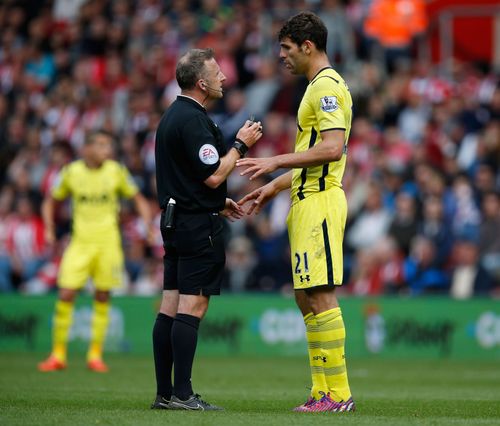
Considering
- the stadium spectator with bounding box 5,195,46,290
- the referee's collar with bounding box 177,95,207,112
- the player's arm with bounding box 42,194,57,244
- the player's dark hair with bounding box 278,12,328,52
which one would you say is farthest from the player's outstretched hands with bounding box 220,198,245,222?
the stadium spectator with bounding box 5,195,46,290

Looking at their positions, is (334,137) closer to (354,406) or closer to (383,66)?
(354,406)

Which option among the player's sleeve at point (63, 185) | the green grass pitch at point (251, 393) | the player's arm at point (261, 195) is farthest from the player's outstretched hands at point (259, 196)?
the player's sleeve at point (63, 185)

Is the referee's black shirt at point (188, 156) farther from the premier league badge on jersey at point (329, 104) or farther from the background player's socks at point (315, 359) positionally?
the background player's socks at point (315, 359)

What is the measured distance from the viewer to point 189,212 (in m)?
8.48

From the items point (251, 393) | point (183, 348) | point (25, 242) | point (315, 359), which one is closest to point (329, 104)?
point (315, 359)

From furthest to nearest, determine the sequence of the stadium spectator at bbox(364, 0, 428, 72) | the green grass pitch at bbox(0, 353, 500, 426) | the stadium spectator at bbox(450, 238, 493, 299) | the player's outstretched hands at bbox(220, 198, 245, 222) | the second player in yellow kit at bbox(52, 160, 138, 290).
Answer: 1. the stadium spectator at bbox(364, 0, 428, 72)
2. the stadium spectator at bbox(450, 238, 493, 299)
3. the second player in yellow kit at bbox(52, 160, 138, 290)
4. the player's outstretched hands at bbox(220, 198, 245, 222)
5. the green grass pitch at bbox(0, 353, 500, 426)

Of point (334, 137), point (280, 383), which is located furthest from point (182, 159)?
point (280, 383)

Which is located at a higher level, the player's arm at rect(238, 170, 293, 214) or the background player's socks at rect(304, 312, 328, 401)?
the player's arm at rect(238, 170, 293, 214)

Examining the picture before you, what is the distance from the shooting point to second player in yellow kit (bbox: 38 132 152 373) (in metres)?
13.9

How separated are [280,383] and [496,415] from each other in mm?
3887

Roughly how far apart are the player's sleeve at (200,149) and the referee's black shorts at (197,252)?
0.34 metres

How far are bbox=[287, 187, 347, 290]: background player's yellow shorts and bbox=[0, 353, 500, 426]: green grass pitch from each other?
972mm

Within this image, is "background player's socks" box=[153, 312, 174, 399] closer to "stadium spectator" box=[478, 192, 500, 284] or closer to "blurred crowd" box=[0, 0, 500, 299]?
"blurred crowd" box=[0, 0, 500, 299]

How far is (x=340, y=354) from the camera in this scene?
831cm
